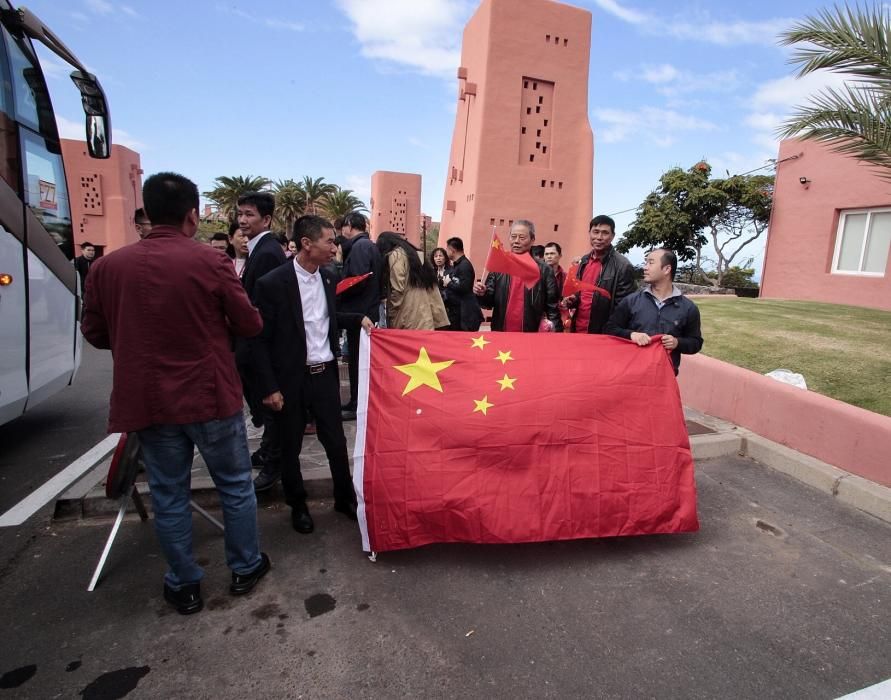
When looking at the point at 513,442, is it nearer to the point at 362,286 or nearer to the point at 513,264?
the point at 513,264

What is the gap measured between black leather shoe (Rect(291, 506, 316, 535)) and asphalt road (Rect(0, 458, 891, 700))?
0.21 feet

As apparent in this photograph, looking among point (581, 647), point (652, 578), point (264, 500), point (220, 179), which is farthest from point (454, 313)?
point (220, 179)

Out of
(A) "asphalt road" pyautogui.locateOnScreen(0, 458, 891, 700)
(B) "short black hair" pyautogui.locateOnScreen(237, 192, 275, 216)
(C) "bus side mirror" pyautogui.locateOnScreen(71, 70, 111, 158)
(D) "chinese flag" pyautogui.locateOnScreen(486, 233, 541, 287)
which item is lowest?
(A) "asphalt road" pyautogui.locateOnScreen(0, 458, 891, 700)

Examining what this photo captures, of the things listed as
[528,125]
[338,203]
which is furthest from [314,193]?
[528,125]

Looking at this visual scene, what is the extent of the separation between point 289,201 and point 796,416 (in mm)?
41108

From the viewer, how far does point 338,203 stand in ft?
137

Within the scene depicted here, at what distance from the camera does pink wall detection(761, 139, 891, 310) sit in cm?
1213

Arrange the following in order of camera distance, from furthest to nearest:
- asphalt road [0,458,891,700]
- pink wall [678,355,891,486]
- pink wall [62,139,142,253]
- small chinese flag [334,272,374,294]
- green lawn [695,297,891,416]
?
pink wall [62,139,142,253] < green lawn [695,297,891,416] < small chinese flag [334,272,374,294] < pink wall [678,355,891,486] < asphalt road [0,458,891,700]

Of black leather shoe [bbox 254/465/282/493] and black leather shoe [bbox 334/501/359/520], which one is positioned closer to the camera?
black leather shoe [bbox 334/501/359/520]

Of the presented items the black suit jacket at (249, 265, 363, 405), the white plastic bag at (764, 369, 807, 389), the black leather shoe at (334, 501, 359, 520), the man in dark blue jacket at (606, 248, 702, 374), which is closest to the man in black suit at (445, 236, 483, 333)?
the man in dark blue jacket at (606, 248, 702, 374)

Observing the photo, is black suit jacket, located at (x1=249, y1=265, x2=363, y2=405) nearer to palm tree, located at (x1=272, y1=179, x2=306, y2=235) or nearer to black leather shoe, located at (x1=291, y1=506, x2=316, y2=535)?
black leather shoe, located at (x1=291, y1=506, x2=316, y2=535)

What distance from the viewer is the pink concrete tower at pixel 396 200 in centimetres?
2655

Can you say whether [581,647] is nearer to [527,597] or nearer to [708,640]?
[527,597]

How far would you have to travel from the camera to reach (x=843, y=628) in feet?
8.57
